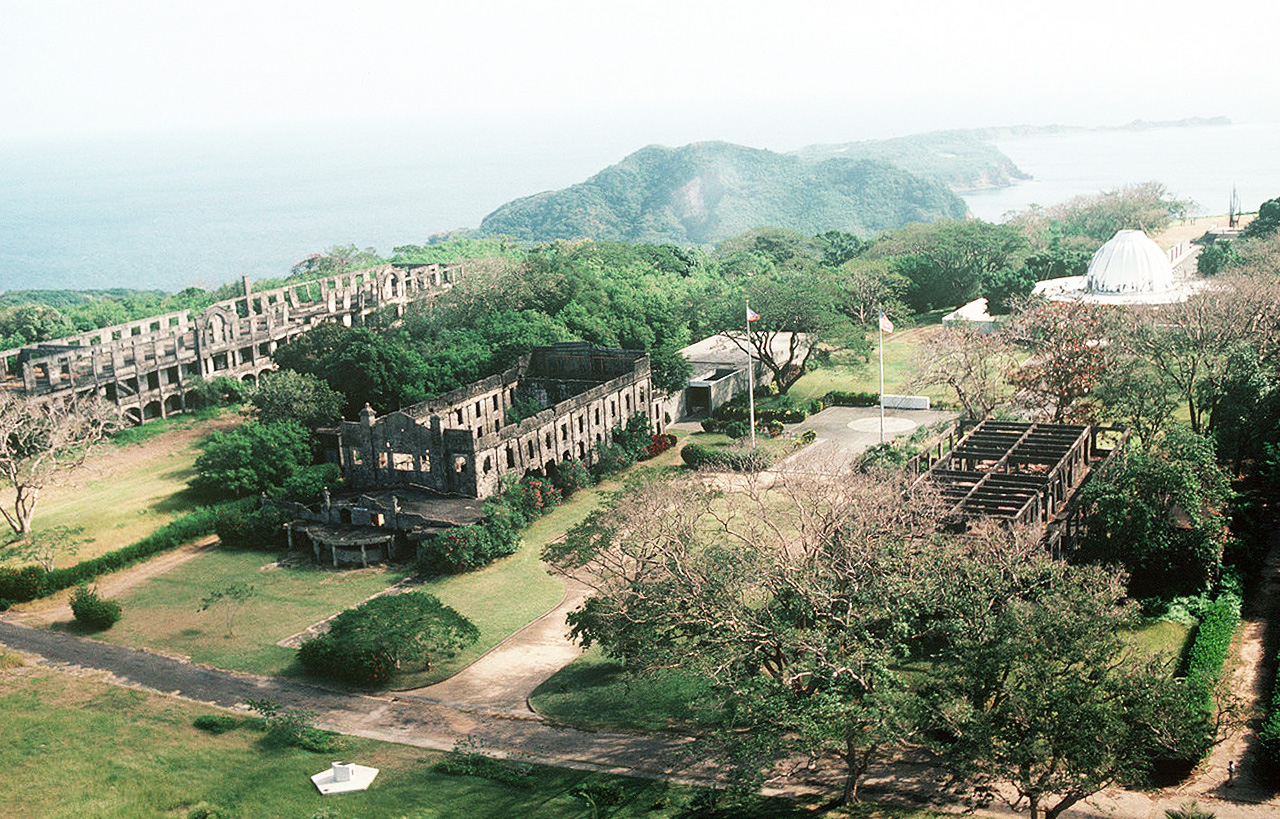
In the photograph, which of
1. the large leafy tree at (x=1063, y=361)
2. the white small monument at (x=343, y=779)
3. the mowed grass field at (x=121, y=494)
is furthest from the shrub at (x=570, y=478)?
the white small monument at (x=343, y=779)

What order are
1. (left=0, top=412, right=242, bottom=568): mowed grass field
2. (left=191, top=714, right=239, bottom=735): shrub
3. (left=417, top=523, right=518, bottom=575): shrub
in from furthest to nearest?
(left=0, top=412, right=242, bottom=568): mowed grass field, (left=417, top=523, right=518, bottom=575): shrub, (left=191, top=714, right=239, bottom=735): shrub

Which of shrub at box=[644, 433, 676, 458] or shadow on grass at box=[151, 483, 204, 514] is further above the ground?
shrub at box=[644, 433, 676, 458]

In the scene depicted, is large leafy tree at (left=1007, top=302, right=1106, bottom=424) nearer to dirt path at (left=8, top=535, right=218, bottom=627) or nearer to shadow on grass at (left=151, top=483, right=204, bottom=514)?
dirt path at (left=8, top=535, right=218, bottom=627)

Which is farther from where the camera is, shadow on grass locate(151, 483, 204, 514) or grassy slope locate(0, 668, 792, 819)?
shadow on grass locate(151, 483, 204, 514)

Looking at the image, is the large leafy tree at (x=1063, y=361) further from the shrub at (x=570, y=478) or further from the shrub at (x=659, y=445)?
the shrub at (x=570, y=478)

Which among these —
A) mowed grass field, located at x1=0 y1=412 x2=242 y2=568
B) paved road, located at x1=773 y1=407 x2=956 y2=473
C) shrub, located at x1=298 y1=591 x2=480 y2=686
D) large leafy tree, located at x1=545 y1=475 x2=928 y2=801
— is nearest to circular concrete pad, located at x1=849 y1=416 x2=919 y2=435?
paved road, located at x1=773 y1=407 x2=956 y2=473

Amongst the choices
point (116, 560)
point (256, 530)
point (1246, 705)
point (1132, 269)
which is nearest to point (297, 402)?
point (256, 530)

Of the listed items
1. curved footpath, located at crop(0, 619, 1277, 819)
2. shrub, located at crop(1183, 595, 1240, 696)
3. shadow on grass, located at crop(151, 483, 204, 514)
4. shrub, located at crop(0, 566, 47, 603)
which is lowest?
curved footpath, located at crop(0, 619, 1277, 819)
